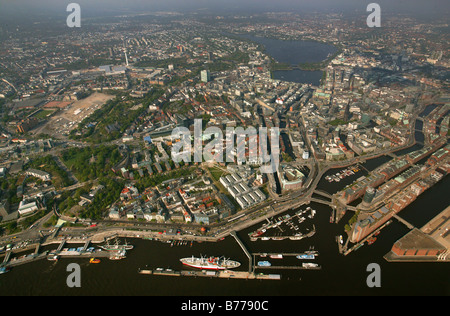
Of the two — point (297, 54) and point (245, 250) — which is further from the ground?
point (297, 54)

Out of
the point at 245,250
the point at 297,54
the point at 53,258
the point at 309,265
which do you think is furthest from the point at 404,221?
the point at 297,54

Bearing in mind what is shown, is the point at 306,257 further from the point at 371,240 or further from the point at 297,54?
the point at 297,54

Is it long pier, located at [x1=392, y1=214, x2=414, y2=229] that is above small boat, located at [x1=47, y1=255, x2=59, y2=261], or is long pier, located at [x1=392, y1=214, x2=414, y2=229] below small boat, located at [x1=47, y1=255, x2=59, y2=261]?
above

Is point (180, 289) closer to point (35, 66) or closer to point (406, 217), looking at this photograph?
point (406, 217)

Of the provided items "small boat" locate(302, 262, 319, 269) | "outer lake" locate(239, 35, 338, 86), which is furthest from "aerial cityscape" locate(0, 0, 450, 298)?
"outer lake" locate(239, 35, 338, 86)

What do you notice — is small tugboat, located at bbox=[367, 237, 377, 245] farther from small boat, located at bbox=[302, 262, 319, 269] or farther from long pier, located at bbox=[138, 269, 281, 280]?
long pier, located at bbox=[138, 269, 281, 280]

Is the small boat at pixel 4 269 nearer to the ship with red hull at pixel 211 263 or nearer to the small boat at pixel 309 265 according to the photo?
the ship with red hull at pixel 211 263
